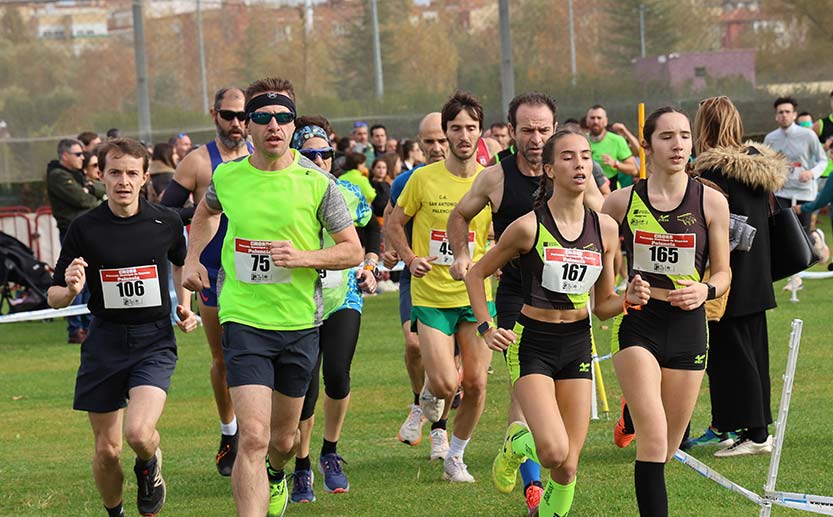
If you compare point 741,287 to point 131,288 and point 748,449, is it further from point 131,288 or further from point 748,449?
point 131,288

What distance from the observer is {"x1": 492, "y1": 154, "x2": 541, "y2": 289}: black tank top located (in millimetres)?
7234

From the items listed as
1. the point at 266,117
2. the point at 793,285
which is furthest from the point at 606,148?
the point at 266,117

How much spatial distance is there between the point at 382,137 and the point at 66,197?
20.2 ft

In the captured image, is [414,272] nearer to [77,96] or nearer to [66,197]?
[66,197]

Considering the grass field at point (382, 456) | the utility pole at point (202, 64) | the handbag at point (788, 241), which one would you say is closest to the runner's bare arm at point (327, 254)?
the grass field at point (382, 456)

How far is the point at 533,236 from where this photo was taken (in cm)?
615

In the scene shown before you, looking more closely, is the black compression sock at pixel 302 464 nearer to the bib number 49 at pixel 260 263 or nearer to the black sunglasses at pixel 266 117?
the bib number 49 at pixel 260 263

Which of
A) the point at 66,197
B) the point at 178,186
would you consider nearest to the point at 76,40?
the point at 66,197

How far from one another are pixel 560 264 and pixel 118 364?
2276 millimetres

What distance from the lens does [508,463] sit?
22.4 ft

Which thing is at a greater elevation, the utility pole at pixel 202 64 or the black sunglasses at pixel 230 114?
the utility pole at pixel 202 64

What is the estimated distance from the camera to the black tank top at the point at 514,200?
285 inches

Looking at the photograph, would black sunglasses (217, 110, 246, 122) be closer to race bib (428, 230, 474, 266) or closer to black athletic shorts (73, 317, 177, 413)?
race bib (428, 230, 474, 266)

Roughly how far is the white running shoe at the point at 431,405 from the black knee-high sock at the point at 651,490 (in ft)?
8.44
